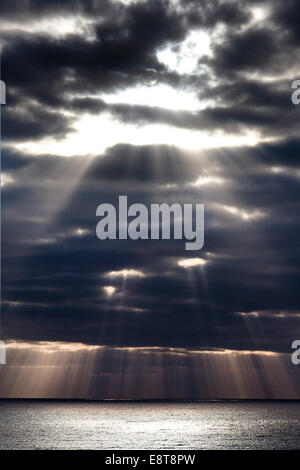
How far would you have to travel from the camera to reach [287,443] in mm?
199875

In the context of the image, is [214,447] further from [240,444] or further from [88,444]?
[88,444]

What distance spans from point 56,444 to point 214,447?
145ft

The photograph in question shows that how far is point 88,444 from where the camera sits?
627ft
